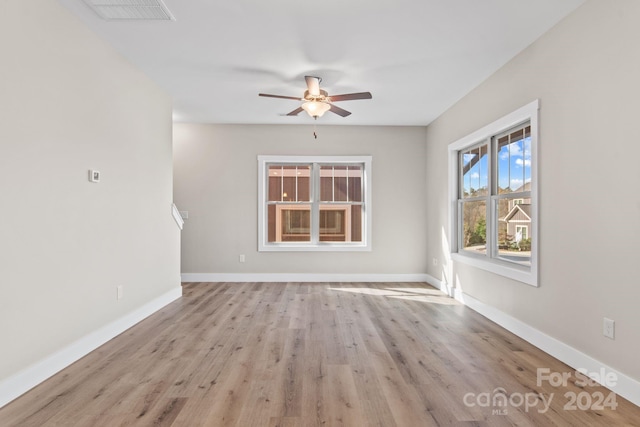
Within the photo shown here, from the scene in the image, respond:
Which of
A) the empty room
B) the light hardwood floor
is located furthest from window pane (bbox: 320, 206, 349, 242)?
the light hardwood floor

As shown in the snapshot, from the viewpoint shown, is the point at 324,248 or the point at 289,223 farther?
the point at 289,223

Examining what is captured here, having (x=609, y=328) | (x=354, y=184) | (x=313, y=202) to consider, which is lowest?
(x=609, y=328)

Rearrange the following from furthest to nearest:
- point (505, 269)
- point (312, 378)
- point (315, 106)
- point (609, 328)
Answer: point (315, 106) → point (505, 269) → point (312, 378) → point (609, 328)

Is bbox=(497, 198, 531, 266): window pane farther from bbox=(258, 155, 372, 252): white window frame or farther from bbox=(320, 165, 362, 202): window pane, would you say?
bbox=(320, 165, 362, 202): window pane

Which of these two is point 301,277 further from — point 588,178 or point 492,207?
point 588,178

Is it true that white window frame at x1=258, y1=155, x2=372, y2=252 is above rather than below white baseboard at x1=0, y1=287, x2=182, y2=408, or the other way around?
above

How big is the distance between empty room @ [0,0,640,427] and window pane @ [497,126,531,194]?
0.11ft

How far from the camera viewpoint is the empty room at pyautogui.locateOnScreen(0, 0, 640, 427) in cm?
218

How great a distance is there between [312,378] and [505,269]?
2312 millimetres

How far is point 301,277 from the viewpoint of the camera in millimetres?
6102

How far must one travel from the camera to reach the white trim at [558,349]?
2189mm

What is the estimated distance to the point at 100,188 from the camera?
3.14m

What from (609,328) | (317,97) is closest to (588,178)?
(609,328)

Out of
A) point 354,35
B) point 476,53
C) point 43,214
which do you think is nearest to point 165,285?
point 43,214
